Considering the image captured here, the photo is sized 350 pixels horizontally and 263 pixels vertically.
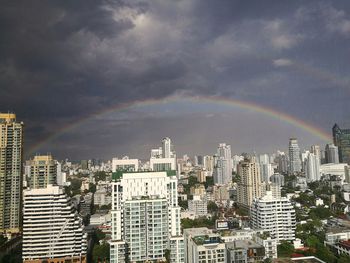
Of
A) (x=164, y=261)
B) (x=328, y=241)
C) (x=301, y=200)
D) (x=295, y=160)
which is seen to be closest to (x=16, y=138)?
(x=164, y=261)

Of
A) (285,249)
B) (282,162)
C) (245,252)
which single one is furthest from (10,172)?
(282,162)

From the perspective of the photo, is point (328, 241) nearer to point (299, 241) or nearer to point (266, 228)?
point (299, 241)

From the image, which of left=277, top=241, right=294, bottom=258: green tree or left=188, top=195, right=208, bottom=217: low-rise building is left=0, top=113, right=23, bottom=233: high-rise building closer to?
left=188, top=195, right=208, bottom=217: low-rise building

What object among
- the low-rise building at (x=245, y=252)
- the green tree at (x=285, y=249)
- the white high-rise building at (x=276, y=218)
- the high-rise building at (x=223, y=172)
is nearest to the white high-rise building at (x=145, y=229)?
the low-rise building at (x=245, y=252)

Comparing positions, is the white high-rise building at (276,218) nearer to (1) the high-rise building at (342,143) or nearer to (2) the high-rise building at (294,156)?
(1) the high-rise building at (342,143)

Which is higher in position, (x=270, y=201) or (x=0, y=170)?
(x=0, y=170)

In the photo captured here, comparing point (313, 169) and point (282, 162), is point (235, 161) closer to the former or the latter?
point (282, 162)
